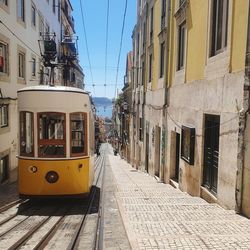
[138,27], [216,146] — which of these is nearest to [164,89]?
[216,146]

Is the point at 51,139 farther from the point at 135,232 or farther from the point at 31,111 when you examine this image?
the point at 135,232

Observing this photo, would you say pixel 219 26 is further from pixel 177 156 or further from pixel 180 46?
pixel 177 156

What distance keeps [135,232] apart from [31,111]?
13.9 ft

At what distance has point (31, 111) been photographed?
26.4 ft

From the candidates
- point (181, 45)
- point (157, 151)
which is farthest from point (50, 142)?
point (157, 151)

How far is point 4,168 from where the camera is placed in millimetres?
13883

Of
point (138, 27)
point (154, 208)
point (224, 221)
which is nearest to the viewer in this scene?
point (224, 221)

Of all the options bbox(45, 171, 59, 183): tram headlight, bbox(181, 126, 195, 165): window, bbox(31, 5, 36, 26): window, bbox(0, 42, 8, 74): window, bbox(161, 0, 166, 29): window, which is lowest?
bbox(45, 171, 59, 183): tram headlight

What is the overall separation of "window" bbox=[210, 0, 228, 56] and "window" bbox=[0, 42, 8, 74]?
8.27m

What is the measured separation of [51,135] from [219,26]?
188 inches

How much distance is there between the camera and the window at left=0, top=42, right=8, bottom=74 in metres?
13.3

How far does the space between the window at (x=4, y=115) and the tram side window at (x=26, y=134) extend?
502 cm

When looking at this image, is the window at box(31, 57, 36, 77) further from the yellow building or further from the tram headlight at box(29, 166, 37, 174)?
the tram headlight at box(29, 166, 37, 174)

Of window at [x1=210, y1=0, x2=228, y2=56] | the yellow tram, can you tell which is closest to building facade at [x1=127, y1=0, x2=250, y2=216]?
window at [x1=210, y1=0, x2=228, y2=56]
